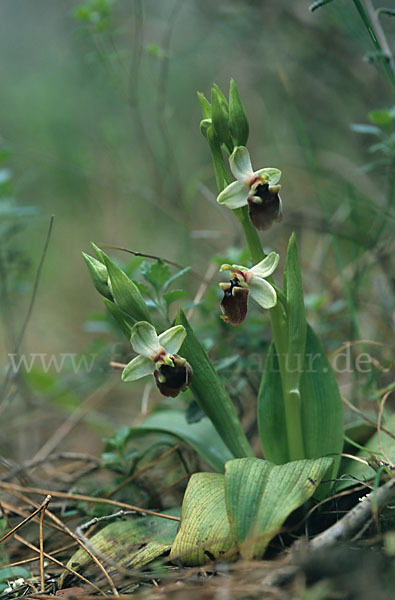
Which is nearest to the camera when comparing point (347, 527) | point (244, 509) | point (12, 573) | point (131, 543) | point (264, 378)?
point (347, 527)

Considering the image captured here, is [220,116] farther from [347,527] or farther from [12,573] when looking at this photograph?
[12,573]

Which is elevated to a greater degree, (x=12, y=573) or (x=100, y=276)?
(x=100, y=276)

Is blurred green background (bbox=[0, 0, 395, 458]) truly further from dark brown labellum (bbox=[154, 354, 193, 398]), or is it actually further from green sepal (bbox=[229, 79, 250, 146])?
dark brown labellum (bbox=[154, 354, 193, 398])

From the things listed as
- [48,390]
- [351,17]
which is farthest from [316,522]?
[351,17]

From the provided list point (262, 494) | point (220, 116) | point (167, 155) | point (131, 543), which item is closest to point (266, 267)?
point (220, 116)

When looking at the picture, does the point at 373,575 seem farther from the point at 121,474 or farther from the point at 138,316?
the point at 121,474

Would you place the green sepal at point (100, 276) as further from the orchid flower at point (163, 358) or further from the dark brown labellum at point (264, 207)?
the dark brown labellum at point (264, 207)
